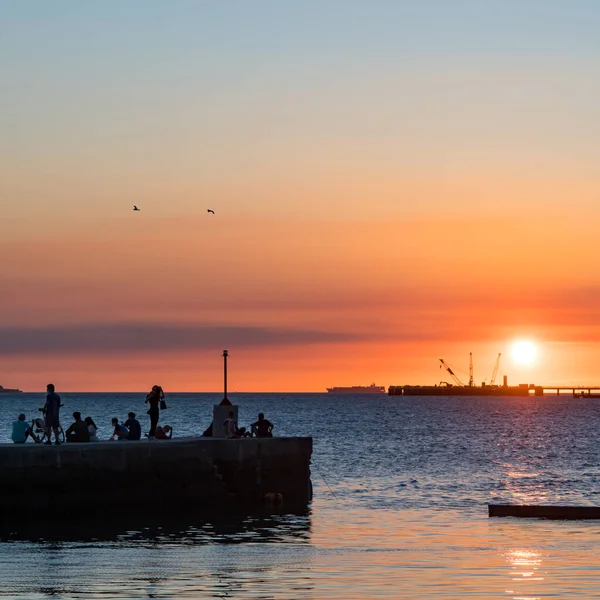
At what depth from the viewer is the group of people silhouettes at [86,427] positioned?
4016 cm

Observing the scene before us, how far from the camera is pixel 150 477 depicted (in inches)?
1649

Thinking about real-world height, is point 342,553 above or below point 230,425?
below

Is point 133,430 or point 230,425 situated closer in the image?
point 133,430

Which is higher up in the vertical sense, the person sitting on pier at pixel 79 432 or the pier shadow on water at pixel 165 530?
the person sitting on pier at pixel 79 432

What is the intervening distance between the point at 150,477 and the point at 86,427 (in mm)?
2814

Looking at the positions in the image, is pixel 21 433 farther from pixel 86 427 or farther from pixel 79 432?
pixel 86 427

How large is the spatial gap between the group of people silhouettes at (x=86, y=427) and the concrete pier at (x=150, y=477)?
925 mm

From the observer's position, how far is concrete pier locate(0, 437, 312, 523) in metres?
39.6

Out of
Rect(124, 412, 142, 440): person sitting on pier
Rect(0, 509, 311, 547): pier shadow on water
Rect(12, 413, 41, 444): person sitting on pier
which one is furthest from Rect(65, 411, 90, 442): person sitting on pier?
Rect(0, 509, 311, 547): pier shadow on water

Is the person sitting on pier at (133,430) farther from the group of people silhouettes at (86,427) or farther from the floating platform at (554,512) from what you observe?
the floating platform at (554,512)

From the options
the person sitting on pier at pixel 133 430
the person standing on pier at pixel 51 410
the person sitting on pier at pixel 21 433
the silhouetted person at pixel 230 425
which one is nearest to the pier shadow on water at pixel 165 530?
the person standing on pier at pixel 51 410

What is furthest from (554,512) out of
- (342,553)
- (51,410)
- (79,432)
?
(51,410)

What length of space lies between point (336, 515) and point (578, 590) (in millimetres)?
20199

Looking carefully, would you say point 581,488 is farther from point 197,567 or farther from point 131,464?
point 197,567
